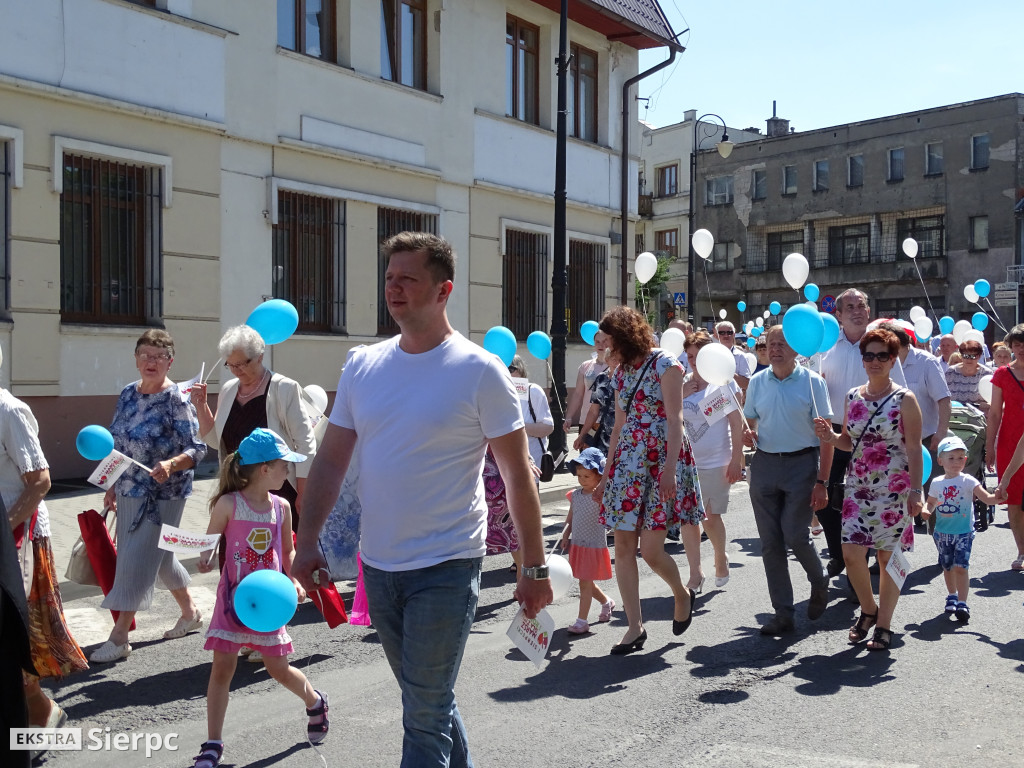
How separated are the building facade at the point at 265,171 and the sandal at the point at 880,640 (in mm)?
8815

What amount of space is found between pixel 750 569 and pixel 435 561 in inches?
229

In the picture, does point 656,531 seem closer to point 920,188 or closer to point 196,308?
point 196,308

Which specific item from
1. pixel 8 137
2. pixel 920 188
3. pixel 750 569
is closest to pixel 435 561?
pixel 750 569

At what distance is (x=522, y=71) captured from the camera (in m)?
18.8

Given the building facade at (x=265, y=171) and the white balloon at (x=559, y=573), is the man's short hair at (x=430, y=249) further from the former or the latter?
the building facade at (x=265, y=171)

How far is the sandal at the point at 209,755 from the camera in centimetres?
433

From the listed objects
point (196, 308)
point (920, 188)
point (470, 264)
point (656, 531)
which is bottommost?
point (656, 531)

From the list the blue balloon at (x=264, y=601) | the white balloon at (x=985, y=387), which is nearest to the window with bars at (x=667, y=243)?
the white balloon at (x=985, y=387)

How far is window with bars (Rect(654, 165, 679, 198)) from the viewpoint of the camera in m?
55.6

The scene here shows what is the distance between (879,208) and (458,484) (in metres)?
51.6

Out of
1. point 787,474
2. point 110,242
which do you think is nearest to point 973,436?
point 787,474

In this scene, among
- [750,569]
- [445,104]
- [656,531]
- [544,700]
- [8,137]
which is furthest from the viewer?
[445,104]

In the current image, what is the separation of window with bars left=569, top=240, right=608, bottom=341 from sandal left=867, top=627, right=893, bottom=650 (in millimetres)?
14011

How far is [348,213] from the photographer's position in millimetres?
15141
